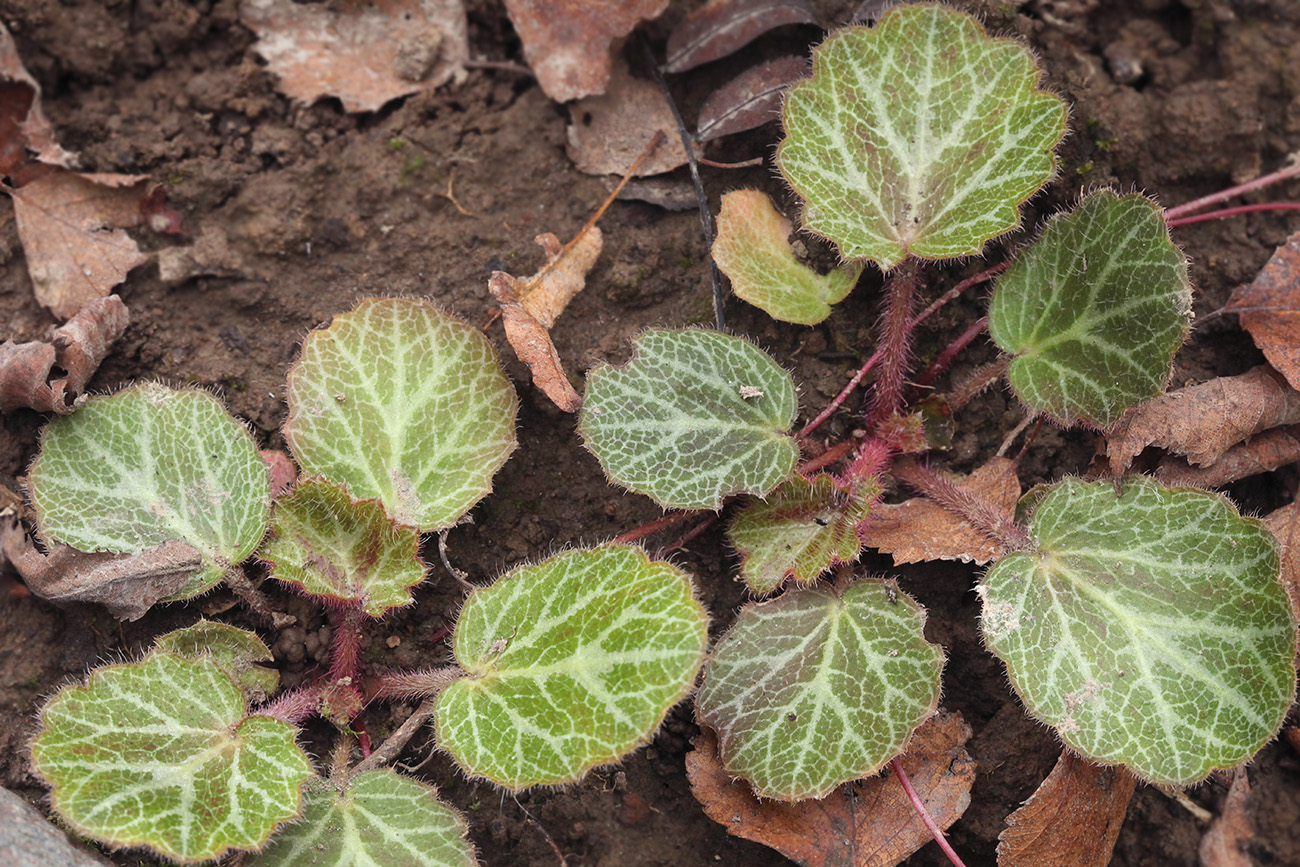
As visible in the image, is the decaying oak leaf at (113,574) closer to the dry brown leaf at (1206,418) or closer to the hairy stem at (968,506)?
the hairy stem at (968,506)

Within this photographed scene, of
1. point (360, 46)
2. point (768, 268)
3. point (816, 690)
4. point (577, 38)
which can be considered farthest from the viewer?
point (360, 46)

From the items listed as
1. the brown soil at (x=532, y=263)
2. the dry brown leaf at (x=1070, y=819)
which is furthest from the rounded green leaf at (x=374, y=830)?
the dry brown leaf at (x=1070, y=819)

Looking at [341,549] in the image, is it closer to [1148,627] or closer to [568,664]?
[568,664]

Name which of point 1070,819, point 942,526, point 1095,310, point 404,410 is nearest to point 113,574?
point 404,410

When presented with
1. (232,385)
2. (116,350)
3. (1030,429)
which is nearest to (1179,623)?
(1030,429)

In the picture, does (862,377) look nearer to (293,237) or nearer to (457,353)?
(457,353)
